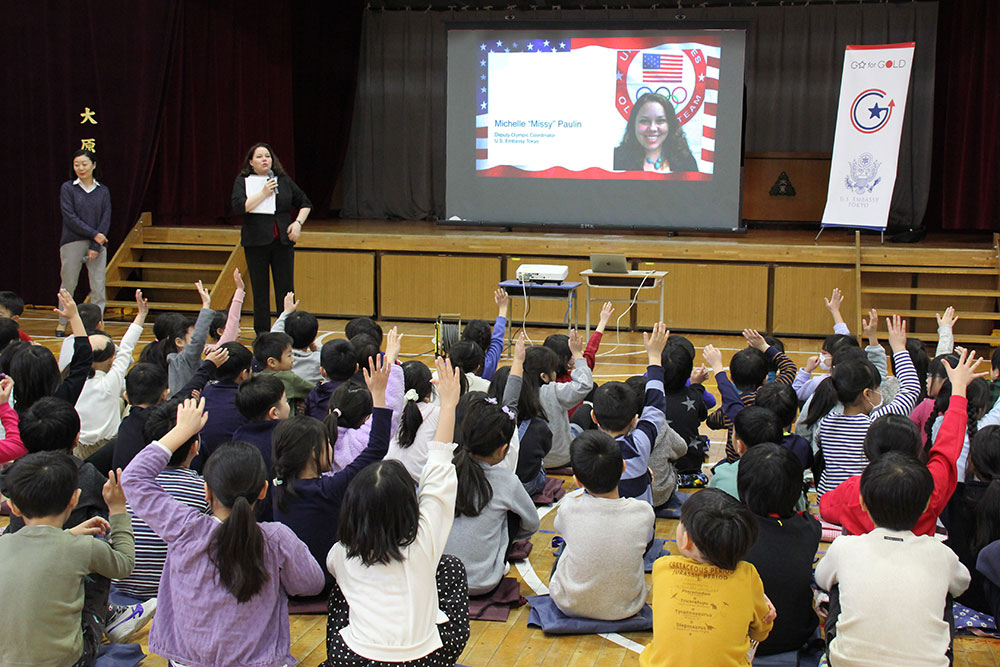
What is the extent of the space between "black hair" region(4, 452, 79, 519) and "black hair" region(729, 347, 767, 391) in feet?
8.57

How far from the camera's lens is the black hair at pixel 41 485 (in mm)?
2279

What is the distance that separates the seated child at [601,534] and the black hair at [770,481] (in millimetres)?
352

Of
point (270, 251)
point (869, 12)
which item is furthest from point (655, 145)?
point (270, 251)

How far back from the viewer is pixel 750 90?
34.5 ft

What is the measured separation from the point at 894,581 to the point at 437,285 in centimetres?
645

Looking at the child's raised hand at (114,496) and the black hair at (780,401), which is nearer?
the child's raised hand at (114,496)

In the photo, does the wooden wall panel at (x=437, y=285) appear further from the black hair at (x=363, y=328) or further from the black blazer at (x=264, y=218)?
the black hair at (x=363, y=328)

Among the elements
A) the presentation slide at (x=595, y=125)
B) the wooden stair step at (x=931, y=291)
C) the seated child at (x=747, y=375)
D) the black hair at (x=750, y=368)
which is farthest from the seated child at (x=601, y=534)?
the presentation slide at (x=595, y=125)

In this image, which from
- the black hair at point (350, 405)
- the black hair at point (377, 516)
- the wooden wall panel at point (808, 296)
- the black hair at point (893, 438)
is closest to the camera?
the black hair at point (377, 516)

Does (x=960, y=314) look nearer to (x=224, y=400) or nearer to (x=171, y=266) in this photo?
(x=224, y=400)

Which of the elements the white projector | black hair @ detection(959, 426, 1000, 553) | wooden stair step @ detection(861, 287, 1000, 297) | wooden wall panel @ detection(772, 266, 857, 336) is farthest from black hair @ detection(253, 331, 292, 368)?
wooden stair step @ detection(861, 287, 1000, 297)

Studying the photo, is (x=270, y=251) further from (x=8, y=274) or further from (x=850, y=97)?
(x=850, y=97)

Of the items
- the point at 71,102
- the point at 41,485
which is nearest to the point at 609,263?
the point at 71,102

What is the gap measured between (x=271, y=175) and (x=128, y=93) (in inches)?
108
